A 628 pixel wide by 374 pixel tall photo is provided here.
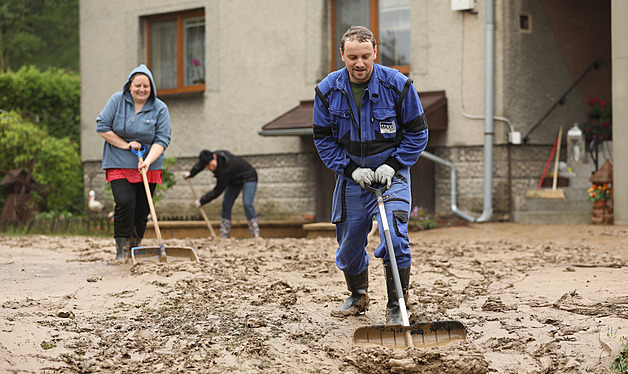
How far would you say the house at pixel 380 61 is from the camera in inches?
458

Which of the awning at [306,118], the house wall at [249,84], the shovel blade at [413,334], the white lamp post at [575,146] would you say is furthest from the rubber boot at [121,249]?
the white lamp post at [575,146]

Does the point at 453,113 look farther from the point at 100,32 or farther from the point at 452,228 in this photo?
the point at 100,32

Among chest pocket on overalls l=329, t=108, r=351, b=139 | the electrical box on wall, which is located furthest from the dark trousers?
the electrical box on wall

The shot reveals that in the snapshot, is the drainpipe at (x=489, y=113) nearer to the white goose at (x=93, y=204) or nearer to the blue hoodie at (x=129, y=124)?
the blue hoodie at (x=129, y=124)

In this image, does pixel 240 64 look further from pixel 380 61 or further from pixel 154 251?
pixel 154 251

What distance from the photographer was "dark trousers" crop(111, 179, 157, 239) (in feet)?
21.9

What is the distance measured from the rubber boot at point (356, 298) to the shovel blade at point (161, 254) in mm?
2429

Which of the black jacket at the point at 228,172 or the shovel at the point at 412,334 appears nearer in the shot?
the shovel at the point at 412,334

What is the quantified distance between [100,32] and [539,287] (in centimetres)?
1177

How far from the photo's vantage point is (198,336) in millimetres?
4086

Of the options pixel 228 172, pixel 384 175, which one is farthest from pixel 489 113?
pixel 384 175

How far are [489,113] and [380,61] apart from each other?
2.15 meters

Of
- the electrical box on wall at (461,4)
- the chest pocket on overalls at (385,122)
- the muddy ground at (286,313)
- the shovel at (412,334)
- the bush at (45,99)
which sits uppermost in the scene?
the electrical box on wall at (461,4)

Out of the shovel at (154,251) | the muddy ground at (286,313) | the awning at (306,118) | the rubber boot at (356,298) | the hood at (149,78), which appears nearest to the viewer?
the muddy ground at (286,313)
